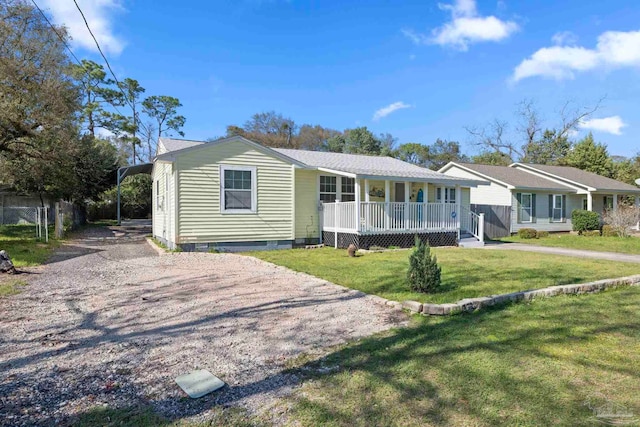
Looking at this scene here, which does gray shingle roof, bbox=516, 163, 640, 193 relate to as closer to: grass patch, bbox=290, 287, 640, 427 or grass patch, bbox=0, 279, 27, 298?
grass patch, bbox=290, 287, 640, 427

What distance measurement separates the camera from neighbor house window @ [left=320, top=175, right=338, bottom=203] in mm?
14116

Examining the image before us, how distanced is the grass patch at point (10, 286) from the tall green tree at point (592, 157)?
42.3 meters

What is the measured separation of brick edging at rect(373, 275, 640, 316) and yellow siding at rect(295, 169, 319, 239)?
8013 millimetres

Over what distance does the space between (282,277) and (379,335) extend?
3661 mm

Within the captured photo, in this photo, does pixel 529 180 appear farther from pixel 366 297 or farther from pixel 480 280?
pixel 366 297

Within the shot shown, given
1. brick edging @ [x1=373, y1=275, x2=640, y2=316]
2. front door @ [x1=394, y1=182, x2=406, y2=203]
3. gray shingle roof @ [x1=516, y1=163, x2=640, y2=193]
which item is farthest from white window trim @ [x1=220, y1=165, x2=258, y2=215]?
gray shingle roof @ [x1=516, y1=163, x2=640, y2=193]

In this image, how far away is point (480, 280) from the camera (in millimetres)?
7023

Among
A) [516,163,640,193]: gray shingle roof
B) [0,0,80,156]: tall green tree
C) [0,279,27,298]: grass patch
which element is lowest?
[0,279,27,298]: grass patch

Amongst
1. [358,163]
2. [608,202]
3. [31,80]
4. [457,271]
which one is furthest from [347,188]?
[608,202]

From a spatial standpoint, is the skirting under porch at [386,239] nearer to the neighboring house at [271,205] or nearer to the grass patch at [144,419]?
the neighboring house at [271,205]

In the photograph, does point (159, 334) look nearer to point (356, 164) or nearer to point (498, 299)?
point (498, 299)

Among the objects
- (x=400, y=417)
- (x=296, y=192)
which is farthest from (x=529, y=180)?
(x=400, y=417)

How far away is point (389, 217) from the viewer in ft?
41.9

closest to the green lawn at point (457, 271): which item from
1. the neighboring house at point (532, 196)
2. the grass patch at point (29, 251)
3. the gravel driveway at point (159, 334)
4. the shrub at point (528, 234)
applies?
the gravel driveway at point (159, 334)
